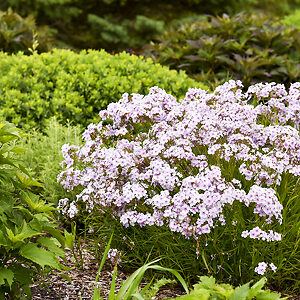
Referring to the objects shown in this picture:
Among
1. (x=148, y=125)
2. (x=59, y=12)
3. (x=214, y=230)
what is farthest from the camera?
(x=59, y=12)

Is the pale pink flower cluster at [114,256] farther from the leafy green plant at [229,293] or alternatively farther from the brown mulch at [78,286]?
the leafy green plant at [229,293]

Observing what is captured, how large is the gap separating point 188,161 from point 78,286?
3.89ft

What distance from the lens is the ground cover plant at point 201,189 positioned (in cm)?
280

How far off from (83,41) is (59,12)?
3.88ft

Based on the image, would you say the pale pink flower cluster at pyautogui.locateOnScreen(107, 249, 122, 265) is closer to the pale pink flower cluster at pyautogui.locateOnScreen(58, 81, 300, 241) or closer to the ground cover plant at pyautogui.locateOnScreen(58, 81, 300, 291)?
the ground cover plant at pyautogui.locateOnScreen(58, 81, 300, 291)

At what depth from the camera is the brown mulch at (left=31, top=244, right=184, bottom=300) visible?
303 centimetres

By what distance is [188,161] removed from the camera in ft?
10.7

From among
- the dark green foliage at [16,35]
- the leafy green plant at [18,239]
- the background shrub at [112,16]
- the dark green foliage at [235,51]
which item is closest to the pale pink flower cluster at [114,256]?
the leafy green plant at [18,239]

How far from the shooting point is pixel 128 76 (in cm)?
584

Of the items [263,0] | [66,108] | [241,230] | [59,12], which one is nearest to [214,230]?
[241,230]

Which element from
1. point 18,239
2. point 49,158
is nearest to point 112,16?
point 49,158

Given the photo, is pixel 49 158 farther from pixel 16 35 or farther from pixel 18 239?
pixel 16 35

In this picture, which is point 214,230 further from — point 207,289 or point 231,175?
point 207,289

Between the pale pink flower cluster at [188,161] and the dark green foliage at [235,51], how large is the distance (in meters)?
3.17
